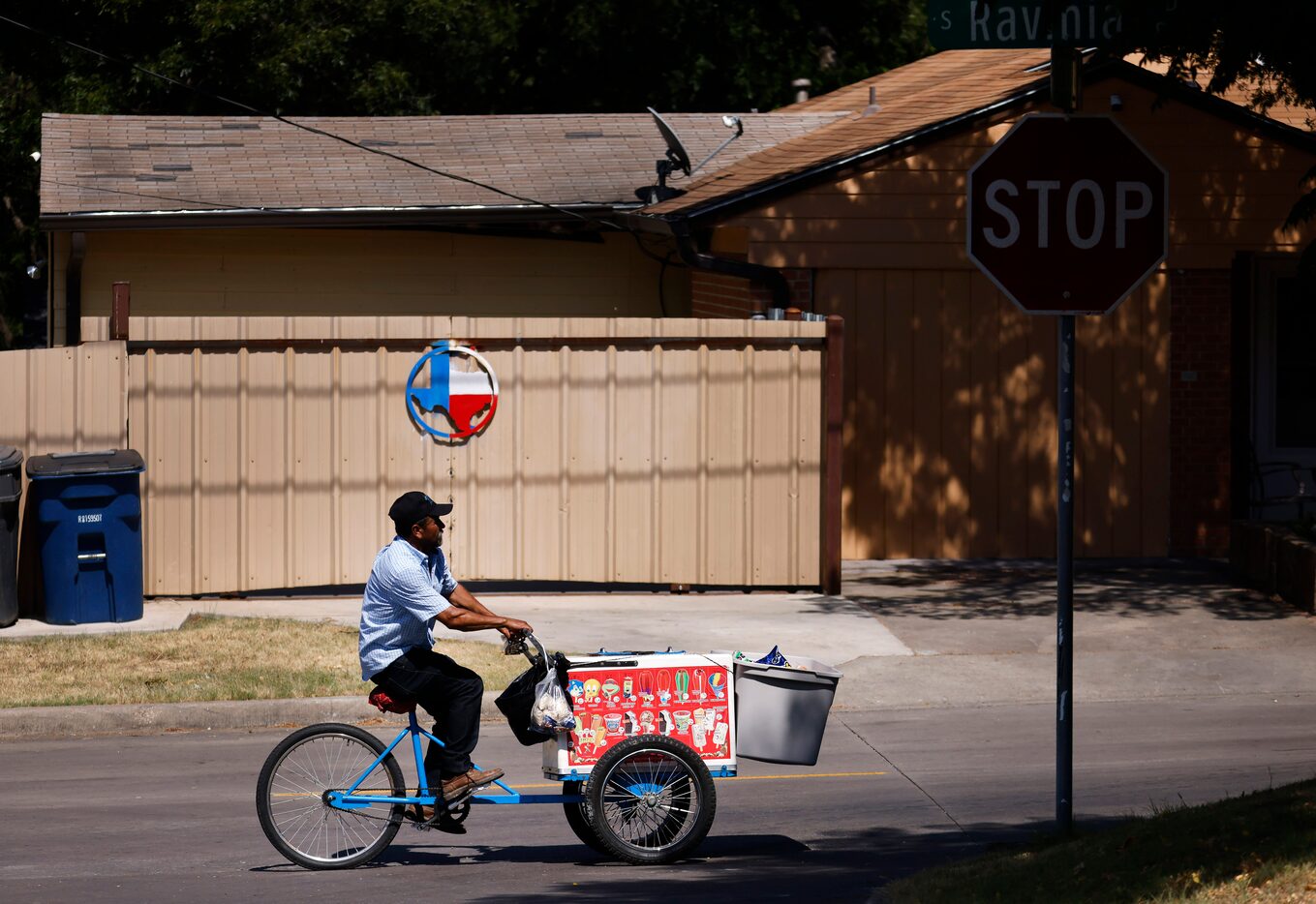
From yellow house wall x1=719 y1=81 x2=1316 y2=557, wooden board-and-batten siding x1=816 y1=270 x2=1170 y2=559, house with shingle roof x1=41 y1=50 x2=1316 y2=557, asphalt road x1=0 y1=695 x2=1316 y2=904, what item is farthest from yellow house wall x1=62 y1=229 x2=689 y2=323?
asphalt road x1=0 y1=695 x2=1316 y2=904

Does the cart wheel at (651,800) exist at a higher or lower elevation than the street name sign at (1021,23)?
lower

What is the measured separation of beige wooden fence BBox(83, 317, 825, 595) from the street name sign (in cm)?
612

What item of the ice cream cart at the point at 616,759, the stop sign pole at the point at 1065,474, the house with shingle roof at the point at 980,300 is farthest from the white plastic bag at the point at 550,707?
the house with shingle roof at the point at 980,300

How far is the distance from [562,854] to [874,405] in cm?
853

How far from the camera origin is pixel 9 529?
41.5 feet

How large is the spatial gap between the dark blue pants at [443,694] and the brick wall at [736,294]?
8.58 metres

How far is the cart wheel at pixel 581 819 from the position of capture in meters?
7.73

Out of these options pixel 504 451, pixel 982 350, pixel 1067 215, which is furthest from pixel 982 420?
pixel 1067 215

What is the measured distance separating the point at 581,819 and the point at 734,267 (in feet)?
28.2

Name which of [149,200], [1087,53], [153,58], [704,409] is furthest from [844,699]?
[153,58]

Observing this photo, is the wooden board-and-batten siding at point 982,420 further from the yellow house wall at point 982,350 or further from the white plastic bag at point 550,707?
the white plastic bag at point 550,707

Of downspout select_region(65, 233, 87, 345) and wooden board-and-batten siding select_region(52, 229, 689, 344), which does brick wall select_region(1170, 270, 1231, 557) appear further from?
downspout select_region(65, 233, 87, 345)

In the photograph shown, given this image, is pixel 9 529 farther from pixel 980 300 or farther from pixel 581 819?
pixel 980 300

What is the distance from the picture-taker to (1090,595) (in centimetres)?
1449
